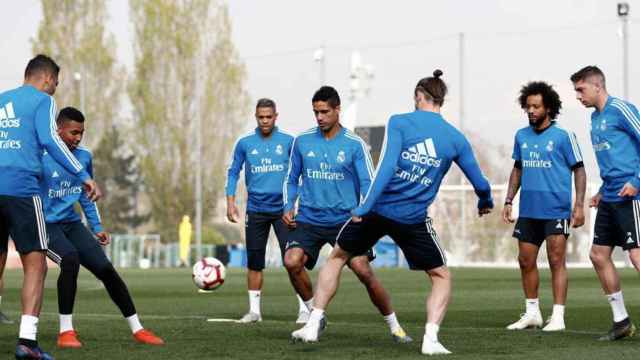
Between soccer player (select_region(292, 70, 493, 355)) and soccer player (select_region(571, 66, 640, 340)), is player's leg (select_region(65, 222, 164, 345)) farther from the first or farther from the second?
soccer player (select_region(571, 66, 640, 340))

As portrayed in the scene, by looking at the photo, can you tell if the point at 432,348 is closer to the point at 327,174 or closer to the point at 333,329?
the point at 327,174

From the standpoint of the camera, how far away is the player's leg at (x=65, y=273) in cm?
1169

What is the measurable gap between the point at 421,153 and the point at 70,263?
3.16 meters

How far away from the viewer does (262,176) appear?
49.7 ft

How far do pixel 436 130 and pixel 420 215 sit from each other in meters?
0.66

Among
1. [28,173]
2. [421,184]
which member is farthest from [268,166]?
[28,173]

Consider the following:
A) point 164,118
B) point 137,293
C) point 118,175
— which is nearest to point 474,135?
point 164,118

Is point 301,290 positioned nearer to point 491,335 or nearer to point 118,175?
point 491,335

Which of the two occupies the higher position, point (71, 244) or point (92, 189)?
point (92, 189)

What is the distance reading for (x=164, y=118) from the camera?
242 ft

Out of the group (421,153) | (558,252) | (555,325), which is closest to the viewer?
(421,153)

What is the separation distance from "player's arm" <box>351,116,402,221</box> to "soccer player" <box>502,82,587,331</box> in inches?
126

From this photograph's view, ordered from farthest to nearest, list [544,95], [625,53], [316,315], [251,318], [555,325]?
[625,53] → [251,318] → [544,95] → [555,325] → [316,315]

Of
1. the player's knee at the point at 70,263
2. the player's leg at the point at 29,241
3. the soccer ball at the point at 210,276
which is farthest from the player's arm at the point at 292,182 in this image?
the soccer ball at the point at 210,276
